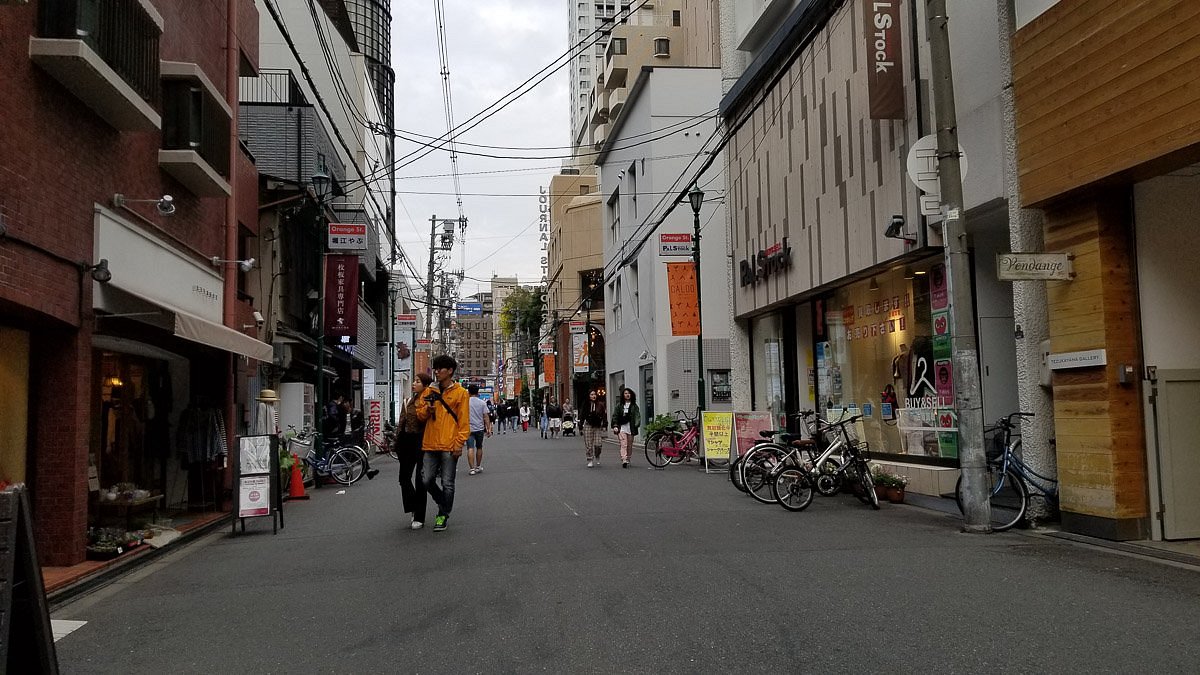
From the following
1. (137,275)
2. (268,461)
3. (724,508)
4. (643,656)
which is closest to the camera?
(643,656)

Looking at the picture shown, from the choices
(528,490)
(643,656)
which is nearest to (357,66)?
(528,490)

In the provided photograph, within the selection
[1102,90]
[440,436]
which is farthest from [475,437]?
[1102,90]

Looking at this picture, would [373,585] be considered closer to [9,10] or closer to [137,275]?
[137,275]

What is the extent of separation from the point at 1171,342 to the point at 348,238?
16.1 metres

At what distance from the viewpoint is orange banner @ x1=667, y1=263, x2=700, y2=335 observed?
23078 mm

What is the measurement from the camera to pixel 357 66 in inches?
1499

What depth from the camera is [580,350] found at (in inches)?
1722

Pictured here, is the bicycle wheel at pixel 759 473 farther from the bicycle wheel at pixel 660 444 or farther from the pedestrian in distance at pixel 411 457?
the bicycle wheel at pixel 660 444

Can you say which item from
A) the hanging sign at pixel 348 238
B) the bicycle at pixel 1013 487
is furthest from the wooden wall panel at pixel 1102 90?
the hanging sign at pixel 348 238

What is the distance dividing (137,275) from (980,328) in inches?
430

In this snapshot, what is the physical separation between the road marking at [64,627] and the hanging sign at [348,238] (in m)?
14.4

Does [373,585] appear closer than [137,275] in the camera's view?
Yes

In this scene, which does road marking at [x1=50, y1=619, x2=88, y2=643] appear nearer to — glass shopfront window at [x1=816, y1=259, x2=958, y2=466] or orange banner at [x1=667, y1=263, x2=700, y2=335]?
glass shopfront window at [x1=816, y1=259, x2=958, y2=466]

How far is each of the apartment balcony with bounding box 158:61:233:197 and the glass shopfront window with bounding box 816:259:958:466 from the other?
A: 358 inches
